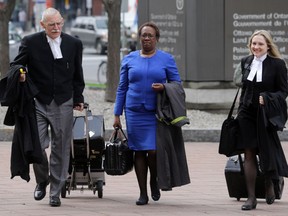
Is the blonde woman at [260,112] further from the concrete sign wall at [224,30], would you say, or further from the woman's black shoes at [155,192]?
the concrete sign wall at [224,30]

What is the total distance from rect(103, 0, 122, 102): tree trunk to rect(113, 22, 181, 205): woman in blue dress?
9.79 metres

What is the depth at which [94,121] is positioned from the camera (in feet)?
33.6

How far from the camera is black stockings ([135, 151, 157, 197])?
9836mm

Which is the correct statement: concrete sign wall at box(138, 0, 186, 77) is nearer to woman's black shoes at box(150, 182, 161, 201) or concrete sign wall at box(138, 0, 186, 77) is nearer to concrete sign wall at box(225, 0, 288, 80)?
concrete sign wall at box(225, 0, 288, 80)

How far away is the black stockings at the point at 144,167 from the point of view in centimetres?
984

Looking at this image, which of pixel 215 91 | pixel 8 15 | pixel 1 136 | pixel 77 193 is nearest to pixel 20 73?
pixel 77 193

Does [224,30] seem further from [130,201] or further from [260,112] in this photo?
[260,112]

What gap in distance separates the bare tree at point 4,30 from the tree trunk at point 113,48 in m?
1.89

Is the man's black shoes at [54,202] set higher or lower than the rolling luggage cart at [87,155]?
lower

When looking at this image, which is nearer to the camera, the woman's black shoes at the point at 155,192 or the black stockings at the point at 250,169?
the black stockings at the point at 250,169

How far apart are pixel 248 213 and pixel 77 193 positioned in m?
2.24

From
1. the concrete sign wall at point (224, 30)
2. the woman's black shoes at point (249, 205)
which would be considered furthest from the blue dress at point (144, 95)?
the concrete sign wall at point (224, 30)

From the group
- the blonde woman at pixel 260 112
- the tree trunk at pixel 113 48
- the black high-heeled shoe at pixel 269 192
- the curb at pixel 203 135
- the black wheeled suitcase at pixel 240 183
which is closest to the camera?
the blonde woman at pixel 260 112

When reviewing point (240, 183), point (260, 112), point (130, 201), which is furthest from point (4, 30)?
point (260, 112)
